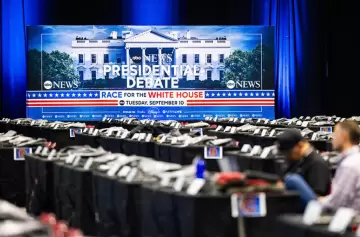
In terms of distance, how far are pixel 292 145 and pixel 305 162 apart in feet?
0.74

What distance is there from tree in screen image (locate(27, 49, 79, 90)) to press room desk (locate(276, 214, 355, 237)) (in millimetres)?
19568

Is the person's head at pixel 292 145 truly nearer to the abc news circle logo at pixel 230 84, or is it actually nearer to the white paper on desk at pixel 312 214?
the white paper on desk at pixel 312 214

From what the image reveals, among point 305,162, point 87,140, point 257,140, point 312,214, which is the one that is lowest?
point 87,140

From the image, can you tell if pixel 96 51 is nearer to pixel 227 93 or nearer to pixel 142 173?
pixel 227 93

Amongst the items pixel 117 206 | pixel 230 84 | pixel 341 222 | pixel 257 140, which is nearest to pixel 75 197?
pixel 117 206

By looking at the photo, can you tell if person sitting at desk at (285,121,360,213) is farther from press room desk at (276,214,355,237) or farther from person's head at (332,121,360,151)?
press room desk at (276,214,355,237)

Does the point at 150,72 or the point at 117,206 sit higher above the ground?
the point at 150,72

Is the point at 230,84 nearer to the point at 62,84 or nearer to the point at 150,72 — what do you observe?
the point at 150,72

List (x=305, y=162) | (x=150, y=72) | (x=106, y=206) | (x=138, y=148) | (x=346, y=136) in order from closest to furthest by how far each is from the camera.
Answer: (x=346, y=136), (x=106, y=206), (x=305, y=162), (x=138, y=148), (x=150, y=72)

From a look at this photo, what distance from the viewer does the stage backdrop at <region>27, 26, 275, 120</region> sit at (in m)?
25.0

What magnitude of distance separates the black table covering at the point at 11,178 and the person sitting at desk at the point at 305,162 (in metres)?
4.19

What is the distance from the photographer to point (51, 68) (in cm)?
2498

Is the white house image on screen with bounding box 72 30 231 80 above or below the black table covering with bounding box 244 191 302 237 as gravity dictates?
above

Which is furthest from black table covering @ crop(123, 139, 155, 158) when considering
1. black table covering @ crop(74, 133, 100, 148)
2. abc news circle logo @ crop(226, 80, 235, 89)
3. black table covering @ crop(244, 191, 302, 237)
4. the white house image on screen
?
abc news circle logo @ crop(226, 80, 235, 89)
